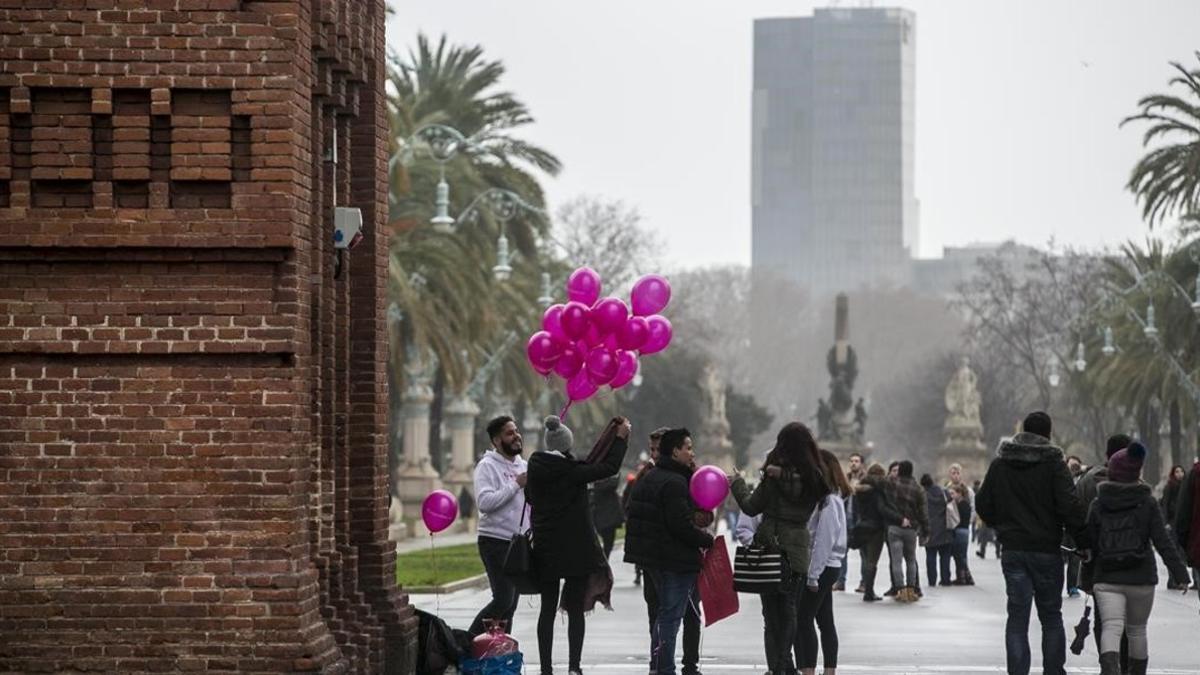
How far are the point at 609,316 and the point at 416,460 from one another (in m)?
42.7

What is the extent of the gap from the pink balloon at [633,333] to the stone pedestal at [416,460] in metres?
38.9

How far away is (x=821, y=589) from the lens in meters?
17.2

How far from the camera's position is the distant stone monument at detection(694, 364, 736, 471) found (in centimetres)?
10750

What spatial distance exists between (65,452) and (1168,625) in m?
14.1

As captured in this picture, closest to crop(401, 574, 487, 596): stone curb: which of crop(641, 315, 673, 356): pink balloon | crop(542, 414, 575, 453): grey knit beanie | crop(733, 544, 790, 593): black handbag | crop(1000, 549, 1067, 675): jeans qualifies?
crop(641, 315, 673, 356): pink balloon

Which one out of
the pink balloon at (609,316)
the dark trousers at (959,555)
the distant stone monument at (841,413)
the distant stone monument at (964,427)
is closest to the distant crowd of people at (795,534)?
the pink balloon at (609,316)

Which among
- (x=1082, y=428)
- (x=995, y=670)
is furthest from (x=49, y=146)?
(x=1082, y=428)

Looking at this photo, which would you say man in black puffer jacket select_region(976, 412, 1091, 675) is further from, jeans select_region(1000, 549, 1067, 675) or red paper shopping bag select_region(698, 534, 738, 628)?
red paper shopping bag select_region(698, 534, 738, 628)

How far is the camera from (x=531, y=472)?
17.0 metres

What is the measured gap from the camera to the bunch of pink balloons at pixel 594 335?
19547mm

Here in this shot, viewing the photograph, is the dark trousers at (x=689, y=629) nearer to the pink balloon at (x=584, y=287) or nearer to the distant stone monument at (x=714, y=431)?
the pink balloon at (x=584, y=287)

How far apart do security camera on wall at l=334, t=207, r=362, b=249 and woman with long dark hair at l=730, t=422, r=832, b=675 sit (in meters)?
2.89

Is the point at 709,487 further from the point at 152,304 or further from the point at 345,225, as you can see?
the point at 152,304

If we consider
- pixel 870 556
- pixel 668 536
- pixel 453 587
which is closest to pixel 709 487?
pixel 668 536
